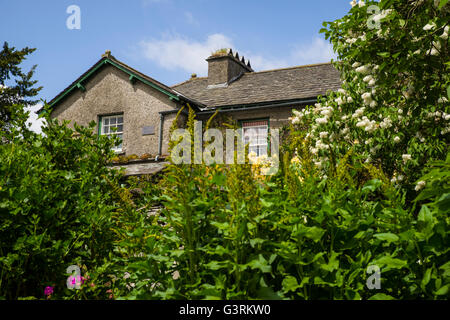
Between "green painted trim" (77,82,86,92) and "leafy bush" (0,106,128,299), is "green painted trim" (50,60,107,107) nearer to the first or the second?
"green painted trim" (77,82,86,92)

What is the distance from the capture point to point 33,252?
9.71ft

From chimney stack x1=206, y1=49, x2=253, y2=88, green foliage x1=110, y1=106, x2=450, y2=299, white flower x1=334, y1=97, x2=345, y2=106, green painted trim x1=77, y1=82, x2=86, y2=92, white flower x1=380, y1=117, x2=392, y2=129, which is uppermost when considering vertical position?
chimney stack x1=206, y1=49, x2=253, y2=88

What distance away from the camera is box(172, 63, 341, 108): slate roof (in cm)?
1741

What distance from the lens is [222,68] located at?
68.1ft

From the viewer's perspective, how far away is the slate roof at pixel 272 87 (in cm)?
1741

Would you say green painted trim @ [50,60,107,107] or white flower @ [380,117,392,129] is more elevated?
green painted trim @ [50,60,107,107]

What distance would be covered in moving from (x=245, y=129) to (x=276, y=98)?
1.86 m

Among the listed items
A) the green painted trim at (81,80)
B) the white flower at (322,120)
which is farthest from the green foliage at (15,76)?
the white flower at (322,120)

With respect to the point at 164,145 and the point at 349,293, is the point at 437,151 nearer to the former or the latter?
the point at 349,293

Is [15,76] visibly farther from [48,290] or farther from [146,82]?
[48,290]

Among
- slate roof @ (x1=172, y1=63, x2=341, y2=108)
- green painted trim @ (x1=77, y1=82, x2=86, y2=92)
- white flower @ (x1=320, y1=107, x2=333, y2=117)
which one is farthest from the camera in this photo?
green painted trim @ (x1=77, y1=82, x2=86, y2=92)

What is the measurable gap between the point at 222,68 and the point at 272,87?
318 centimetres

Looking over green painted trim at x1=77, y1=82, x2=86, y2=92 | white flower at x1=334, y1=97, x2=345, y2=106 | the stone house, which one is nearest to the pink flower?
white flower at x1=334, y1=97, x2=345, y2=106

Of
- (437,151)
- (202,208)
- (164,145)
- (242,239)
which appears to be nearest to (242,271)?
(242,239)
